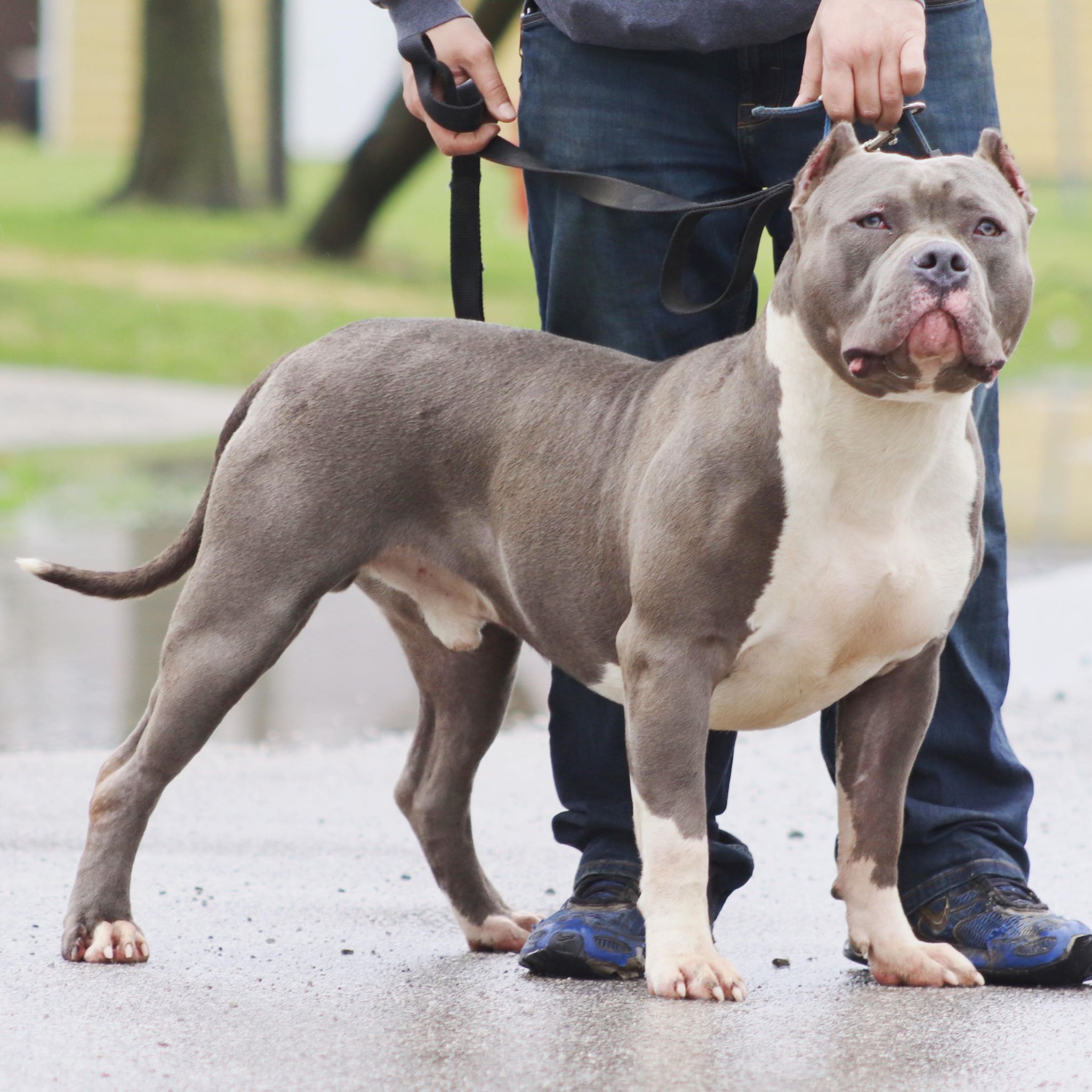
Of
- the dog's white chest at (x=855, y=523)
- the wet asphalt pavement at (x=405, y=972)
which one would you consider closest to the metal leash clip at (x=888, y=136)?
the dog's white chest at (x=855, y=523)

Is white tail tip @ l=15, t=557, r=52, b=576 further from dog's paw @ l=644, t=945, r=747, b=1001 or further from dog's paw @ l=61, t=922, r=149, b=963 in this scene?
dog's paw @ l=644, t=945, r=747, b=1001

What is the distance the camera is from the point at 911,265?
273 centimetres

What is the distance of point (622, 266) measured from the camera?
11.8 feet

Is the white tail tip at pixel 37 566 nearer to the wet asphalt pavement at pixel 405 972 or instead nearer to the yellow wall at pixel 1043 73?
the wet asphalt pavement at pixel 405 972

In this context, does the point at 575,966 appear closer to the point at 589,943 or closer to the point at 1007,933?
the point at 589,943

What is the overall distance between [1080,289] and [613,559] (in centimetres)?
2027

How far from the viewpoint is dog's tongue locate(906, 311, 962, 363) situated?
2.69 metres

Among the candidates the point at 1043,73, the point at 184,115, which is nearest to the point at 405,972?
the point at 184,115

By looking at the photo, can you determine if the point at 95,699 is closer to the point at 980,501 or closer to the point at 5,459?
the point at 980,501

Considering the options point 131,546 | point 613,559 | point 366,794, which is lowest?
point 131,546

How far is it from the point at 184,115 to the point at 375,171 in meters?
3.92

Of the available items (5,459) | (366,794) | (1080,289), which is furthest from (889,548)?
(1080,289)

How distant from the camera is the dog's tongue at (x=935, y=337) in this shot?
269cm

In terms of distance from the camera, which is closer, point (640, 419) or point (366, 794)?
point (640, 419)
